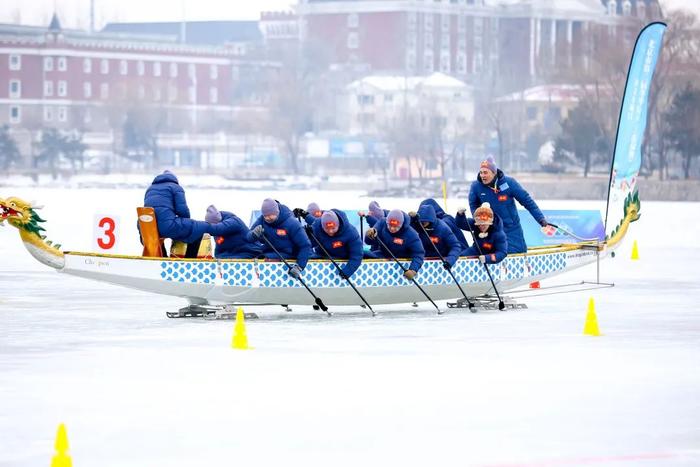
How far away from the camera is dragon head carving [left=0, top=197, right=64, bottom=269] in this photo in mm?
19516

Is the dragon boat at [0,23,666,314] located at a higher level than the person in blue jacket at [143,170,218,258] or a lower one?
lower

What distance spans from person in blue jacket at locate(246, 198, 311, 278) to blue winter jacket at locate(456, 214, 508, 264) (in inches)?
99.5

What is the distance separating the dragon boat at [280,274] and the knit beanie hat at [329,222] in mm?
456

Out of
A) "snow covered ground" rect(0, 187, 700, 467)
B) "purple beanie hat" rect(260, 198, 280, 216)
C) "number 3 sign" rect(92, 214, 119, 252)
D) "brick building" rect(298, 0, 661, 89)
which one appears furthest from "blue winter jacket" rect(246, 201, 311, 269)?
"brick building" rect(298, 0, 661, 89)

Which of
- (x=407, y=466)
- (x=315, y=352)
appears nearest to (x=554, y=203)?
(x=315, y=352)

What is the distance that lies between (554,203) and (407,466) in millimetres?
67426

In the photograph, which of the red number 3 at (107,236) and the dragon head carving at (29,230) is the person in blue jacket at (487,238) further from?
the dragon head carving at (29,230)

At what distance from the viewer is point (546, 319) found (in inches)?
818

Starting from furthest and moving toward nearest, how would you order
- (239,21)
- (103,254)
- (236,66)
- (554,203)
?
(239,21), (236,66), (554,203), (103,254)

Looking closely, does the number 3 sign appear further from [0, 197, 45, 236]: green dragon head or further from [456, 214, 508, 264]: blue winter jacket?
[456, 214, 508, 264]: blue winter jacket

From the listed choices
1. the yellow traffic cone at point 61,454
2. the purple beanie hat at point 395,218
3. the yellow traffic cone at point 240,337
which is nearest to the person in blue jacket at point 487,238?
the purple beanie hat at point 395,218

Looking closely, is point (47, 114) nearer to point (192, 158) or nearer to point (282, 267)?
point (192, 158)

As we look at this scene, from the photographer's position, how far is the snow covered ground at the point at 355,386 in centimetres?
1188

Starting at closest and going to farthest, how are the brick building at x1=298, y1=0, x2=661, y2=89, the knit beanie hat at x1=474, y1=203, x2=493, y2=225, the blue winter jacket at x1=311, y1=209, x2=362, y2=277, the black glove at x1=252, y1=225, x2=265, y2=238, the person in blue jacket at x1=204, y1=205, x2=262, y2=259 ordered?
the black glove at x1=252, y1=225, x2=265, y2=238
the person in blue jacket at x1=204, y1=205, x2=262, y2=259
the blue winter jacket at x1=311, y1=209, x2=362, y2=277
the knit beanie hat at x1=474, y1=203, x2=493, y2=225
the brick building at x1=298, y1=0, x2=661, y2=89
